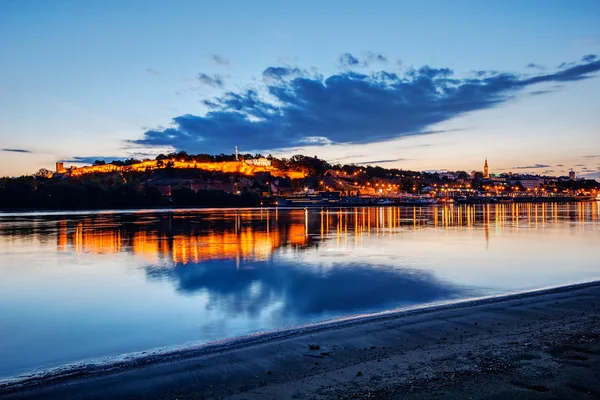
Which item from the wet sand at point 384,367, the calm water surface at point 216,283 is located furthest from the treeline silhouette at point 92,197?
→ the wet sand at point 384,367

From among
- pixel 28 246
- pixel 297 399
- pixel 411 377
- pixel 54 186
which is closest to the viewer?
pixel 297 399

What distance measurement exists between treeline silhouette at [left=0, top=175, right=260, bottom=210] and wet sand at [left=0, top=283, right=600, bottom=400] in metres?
86.5

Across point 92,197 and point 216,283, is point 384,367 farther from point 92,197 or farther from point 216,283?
point 92,197

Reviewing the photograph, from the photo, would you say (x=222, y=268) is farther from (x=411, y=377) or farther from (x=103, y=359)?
(x=411, y=377)

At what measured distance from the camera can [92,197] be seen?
3465 inches

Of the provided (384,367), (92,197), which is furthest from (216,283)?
(92,197)

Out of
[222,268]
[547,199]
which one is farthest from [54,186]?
[547,199]

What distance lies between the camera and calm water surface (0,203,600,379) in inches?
334

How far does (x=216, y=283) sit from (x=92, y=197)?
82.2 meters

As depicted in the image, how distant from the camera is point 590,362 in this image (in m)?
5.53

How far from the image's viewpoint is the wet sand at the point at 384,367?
4957 millimetres

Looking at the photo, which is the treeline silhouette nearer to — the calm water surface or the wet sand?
the calm water surface

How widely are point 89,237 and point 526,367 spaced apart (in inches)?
1060

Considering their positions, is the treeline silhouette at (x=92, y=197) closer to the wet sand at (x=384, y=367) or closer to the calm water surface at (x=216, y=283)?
the calm water surface at (x=216, y=283)
